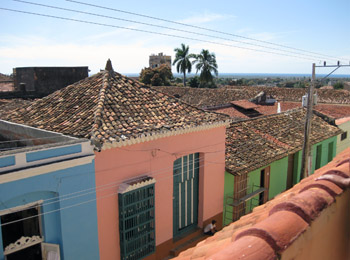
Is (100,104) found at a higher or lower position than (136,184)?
higher

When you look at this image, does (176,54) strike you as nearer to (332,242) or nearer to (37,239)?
(37,239)

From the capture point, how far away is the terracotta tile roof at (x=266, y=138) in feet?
38.5

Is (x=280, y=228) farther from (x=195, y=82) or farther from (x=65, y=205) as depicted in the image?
(x=195, y=82)

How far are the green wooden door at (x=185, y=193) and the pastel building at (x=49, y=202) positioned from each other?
284cm

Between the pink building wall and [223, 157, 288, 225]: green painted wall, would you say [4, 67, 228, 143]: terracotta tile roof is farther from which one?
[223, 157, 288, 225]: green painted wall

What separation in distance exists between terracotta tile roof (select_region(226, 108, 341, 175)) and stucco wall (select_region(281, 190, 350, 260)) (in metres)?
8.01

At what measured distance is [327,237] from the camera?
2389mm

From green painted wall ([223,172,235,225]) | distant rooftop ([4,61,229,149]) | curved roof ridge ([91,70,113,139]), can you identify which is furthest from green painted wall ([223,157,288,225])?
curved roof ridge ([91,70,113,139])

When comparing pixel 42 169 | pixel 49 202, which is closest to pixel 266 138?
pixel 49 202

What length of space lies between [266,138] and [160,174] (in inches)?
288

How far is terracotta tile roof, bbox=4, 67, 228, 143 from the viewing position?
7398 millimetres

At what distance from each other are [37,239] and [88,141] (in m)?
2.04

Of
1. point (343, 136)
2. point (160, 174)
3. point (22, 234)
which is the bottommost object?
point (343, 136)

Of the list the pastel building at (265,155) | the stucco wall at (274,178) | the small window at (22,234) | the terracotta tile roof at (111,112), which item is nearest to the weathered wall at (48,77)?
the terracotta tile roof at (111,112)
